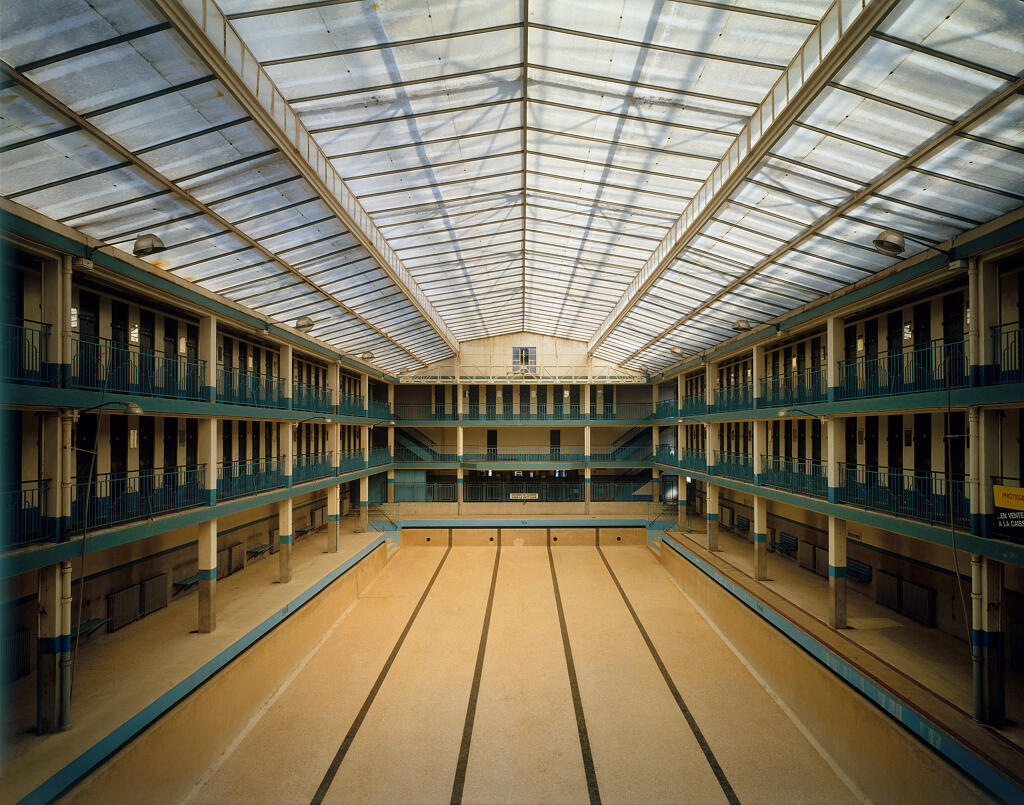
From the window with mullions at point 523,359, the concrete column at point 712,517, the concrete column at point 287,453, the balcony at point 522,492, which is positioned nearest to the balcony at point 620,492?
the balcony at point 522,492

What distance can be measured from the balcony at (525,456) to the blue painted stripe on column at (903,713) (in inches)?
650

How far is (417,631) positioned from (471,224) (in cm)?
1162

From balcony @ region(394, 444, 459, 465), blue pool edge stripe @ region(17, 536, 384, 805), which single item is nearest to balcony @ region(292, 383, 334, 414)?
blue pool edge stripe @ region(17, 536, 384, 805)

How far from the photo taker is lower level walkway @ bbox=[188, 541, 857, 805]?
8750 millimetres

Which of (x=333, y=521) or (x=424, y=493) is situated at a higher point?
(x=333, y=521)

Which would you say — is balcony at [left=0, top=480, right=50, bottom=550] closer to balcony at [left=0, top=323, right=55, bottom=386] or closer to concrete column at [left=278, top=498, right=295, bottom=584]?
balcony at [left=0, top=323, right=55, bottom=386]

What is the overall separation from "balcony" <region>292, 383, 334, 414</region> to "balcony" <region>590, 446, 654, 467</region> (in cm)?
1488

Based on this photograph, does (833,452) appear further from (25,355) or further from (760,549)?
(25,355)

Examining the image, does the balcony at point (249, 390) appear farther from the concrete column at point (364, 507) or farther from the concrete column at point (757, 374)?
the concrete column at point (757, 374)

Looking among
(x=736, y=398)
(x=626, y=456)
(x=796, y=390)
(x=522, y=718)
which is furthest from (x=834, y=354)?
(x=626, y=456)

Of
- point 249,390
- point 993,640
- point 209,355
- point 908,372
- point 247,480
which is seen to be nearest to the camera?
point 993,640

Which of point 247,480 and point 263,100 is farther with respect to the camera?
point 247,480

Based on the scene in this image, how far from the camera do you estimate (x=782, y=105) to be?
7.72m

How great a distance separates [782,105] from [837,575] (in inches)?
413
